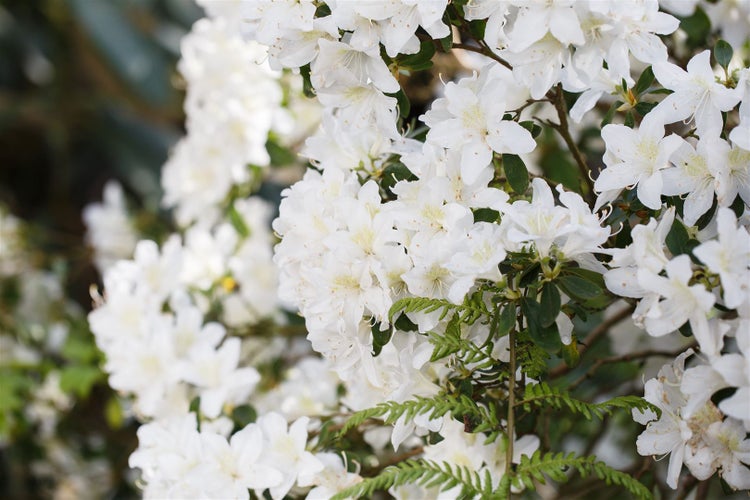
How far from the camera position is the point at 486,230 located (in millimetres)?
848

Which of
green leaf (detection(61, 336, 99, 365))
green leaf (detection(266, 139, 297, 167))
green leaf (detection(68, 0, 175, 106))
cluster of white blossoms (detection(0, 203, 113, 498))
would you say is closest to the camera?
green leaf (detection(266, 139, 297, 167))

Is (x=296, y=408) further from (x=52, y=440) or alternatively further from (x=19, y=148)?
(x=19, y=148)

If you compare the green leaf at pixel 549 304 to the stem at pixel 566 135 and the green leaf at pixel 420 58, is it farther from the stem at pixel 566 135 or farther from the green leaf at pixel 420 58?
the green leaf at pixel 420 58

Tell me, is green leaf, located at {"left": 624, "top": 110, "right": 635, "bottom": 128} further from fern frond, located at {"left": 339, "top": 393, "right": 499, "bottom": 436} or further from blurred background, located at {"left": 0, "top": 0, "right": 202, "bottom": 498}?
blurred background, located at {"left": 0, "top": 0, "right": 202, "bottom": 498}

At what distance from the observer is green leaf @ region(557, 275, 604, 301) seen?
85cm

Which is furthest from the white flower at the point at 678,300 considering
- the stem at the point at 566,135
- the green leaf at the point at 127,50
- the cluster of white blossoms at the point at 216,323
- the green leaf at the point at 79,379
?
the green leaf at the point at 127,50

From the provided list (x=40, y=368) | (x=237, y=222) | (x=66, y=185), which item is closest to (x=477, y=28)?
(x=237, y=222)

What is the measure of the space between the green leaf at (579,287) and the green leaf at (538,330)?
34 mm

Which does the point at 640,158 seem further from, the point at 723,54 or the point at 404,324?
the point at 404,324

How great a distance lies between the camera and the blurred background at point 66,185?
2.04 meters

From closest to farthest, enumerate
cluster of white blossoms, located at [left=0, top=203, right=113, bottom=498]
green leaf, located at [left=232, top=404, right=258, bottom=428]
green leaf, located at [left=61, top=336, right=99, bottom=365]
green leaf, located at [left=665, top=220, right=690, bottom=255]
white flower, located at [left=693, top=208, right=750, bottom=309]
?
1. white flower, located at [left=693, top=208, right=750, bottom=309]
2. green leaf, located at [left=665, top=220, right=690, bottom=255]
3. green leaf, located at [left=232, top=404, right=258, bottom=428]
4. green leaf, located at [left=61, top=336, right=99, bottom=365]
5. cluster of white blossoms, located at [left=0, top=203, right=113, bottom=498]

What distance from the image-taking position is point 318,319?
0.94m

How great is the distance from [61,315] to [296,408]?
1.08 metres

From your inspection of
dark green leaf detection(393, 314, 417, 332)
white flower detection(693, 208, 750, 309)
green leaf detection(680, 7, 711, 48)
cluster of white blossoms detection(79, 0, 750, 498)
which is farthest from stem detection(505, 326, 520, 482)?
green leaf detection(680, 7, 711, 48)
